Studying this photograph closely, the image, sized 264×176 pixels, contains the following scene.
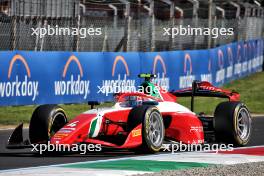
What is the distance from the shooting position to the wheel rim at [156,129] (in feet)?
39.2

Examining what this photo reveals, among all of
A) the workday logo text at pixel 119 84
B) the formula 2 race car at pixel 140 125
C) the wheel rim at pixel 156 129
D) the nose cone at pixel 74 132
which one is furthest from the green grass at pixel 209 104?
the nose cone at pixel 74 132

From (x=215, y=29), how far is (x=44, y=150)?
17610mm

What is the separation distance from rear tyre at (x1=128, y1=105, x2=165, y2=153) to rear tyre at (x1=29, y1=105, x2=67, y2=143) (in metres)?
1.12

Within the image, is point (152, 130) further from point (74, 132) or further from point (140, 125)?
point (74, 132)

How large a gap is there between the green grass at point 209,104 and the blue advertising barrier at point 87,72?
0.27 m

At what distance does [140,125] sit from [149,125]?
17 centimetres

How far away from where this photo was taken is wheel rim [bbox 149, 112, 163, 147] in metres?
11.9

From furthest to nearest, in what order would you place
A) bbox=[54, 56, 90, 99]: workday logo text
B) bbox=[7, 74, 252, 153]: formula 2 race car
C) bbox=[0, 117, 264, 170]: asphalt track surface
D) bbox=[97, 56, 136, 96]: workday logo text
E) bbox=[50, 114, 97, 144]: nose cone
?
1. bbox=[97, 56, 136, 96]: workday logo text
2. bbox=[54, 56, 90, 99]: workday logo text
3. bbox=[7, 74, 252, 153]: formula 2 race car
4. bbox=[50, 114, 97, 144]: nose cone
5. bbox=[0, 117, 264, 170]: asphalt track surface

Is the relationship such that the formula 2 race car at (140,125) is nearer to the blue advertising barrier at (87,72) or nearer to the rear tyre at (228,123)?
the rear tyre at (228,123)

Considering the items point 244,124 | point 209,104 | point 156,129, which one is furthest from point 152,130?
point 209,104

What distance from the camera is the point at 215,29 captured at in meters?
28.7

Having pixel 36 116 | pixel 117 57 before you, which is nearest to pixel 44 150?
pixel 36 116

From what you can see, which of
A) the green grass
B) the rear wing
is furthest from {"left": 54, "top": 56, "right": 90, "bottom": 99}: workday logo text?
the rear wing

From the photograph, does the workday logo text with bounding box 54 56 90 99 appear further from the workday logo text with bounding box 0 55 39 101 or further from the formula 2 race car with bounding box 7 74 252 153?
the formula 2 race car with bounding box 7 74 252 153
